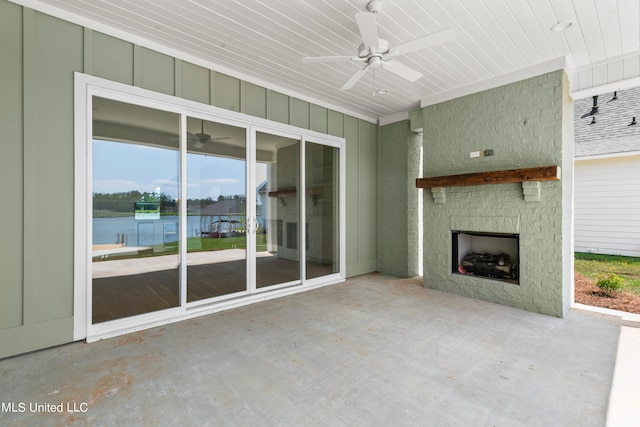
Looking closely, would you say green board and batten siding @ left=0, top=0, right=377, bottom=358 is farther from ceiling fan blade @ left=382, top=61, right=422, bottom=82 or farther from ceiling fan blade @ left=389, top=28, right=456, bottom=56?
ceiling fan blade @ left=389, top=28, right=456, bottom=56

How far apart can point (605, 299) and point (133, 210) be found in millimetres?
6288

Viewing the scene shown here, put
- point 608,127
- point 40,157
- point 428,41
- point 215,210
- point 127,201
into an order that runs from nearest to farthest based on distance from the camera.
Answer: point 428,41
point 40,157
point 127,201
point 215,210
point 608,127

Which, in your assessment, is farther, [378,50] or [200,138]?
[200,138]

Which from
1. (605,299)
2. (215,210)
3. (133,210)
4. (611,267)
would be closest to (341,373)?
(215,210)

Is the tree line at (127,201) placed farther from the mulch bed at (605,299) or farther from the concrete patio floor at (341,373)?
the mulch bed at (605,299)

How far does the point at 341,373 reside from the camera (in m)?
2.32

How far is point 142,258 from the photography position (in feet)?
10.9

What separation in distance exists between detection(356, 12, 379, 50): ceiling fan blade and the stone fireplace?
8.18ft

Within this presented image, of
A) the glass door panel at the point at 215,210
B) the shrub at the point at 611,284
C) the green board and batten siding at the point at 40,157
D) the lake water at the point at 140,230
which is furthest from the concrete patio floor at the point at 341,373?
the shrub at the point at 611,284

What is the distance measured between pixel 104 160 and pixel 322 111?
330 cm

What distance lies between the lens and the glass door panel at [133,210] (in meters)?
3.03

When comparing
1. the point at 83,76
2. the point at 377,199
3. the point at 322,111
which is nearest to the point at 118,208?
the point at 83,76

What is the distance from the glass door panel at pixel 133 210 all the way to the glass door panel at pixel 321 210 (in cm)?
211

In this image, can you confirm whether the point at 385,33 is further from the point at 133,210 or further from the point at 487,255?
the point at 487,255
